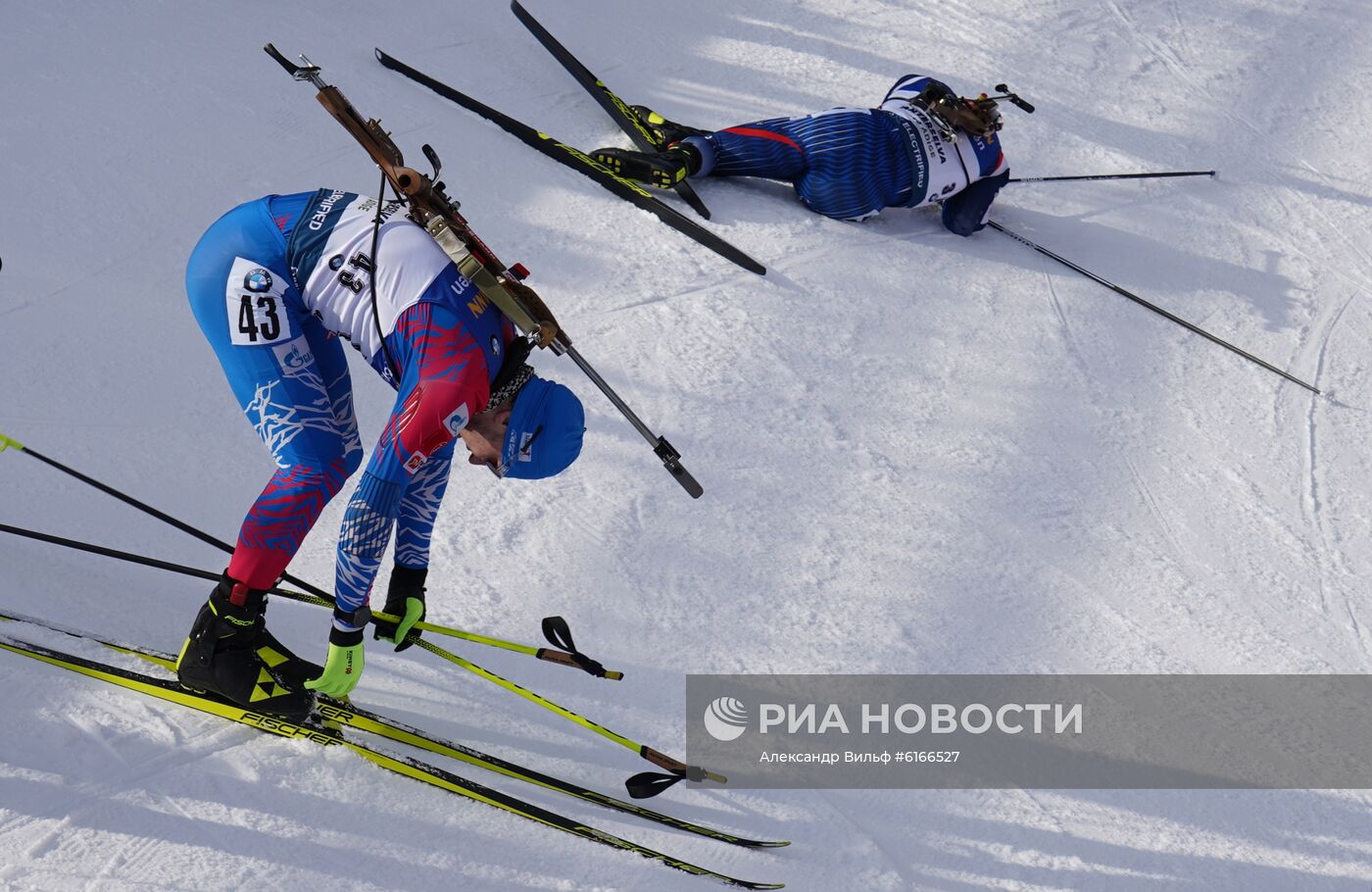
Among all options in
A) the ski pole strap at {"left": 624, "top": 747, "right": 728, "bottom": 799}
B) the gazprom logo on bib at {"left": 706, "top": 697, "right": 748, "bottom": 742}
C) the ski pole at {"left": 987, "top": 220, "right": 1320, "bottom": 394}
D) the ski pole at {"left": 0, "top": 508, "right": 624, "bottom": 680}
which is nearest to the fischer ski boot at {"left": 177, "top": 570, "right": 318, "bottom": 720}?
the ski pole at {"left": 0, "top": 508, "right": 624, "bottom": 680}

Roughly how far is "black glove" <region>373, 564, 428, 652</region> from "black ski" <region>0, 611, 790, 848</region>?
0.22 meters

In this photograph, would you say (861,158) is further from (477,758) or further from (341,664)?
(341,664)

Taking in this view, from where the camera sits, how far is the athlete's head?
2.75 meters

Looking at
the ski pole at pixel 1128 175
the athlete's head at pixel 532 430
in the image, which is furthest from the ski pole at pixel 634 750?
the ski pole at pixel 1128 175

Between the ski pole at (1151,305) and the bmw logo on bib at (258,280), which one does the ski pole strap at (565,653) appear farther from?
the ski pole at (1151,305)

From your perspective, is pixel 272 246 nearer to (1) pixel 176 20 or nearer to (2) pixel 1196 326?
(1) pixel 176 20

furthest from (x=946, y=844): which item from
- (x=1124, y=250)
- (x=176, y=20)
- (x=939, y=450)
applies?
(x=176, y=20)

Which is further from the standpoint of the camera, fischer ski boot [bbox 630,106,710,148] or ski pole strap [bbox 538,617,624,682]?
fischer ski boot [bbox 630,106,710,148]

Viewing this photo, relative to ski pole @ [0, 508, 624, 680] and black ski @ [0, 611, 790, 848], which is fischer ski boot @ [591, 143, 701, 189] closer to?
ski pole @ [0, 508, 624, 680]

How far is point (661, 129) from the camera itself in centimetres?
555

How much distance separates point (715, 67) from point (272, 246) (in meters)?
3.89

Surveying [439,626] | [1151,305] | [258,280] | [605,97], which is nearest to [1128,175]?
[1151,305]

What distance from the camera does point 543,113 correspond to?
5594mm

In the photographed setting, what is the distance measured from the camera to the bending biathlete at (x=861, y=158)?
5.29m
